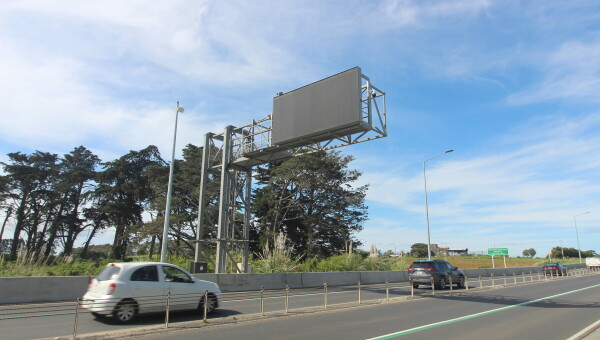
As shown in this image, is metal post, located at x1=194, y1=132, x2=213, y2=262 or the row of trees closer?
metal post, located at x1=194, y1=132, x2=213, y2=262

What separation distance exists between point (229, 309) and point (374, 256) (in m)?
18.6

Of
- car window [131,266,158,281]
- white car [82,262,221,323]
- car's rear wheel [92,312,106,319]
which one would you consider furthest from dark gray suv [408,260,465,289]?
car's rear wheel [92,312,106,319]

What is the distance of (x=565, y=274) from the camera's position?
38.0 m

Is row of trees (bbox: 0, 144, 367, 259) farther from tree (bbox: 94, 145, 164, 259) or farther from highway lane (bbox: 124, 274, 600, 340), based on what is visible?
highway lane (bbox: 124, 274, 600, 340)

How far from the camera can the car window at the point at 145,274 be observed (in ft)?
29.2

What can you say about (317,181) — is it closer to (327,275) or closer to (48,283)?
(327,275)

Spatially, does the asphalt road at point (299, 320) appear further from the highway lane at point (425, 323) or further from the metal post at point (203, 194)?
the metal post at point (203, 194)

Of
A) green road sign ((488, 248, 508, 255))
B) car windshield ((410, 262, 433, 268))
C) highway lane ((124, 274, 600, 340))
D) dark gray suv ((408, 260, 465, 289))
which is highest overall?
green road sign ((488, 248, 508, 255))

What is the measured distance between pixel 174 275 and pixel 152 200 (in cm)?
4438

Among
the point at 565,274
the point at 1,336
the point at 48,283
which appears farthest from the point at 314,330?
the point at 565,274

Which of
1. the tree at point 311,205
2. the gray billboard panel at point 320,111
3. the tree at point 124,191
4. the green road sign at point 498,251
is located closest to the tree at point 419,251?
the green road sign at point 498,251

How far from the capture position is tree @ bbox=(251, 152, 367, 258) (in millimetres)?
41156

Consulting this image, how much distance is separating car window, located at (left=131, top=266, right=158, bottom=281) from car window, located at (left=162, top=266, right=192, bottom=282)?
0.27 metres

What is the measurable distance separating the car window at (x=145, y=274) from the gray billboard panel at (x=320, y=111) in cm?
1040
